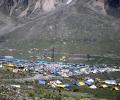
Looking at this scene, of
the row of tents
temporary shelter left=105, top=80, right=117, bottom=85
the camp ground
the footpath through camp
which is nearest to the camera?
the footpath through camp

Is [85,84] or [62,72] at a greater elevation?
[62,72]

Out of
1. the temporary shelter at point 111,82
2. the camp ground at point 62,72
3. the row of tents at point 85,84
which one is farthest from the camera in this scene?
the temporary shelter at point 111,82

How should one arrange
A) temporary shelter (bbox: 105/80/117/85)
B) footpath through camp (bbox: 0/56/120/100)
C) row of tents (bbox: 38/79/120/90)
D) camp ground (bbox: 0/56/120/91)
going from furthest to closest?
temporary shelter (bbox: 105/80/117/85), camp ground (bbox: 0/56/120/91), row of tents (bbox: 38/79/120/90), footpath through camp (bbox: 0/56/120/100)

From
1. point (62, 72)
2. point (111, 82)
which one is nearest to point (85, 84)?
point (111, 82)

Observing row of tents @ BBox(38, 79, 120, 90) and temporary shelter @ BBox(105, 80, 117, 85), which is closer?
row of tents @ BBox(38, 79, 120, 90)

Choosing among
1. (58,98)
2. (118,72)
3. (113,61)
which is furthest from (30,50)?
(58,98)

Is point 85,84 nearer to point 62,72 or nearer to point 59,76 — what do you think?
point 59,76

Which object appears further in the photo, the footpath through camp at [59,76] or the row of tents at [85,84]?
the row of tents at [85,84]

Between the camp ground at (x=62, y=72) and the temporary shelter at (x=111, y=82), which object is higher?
the camp ground at (x=62, y=72)
